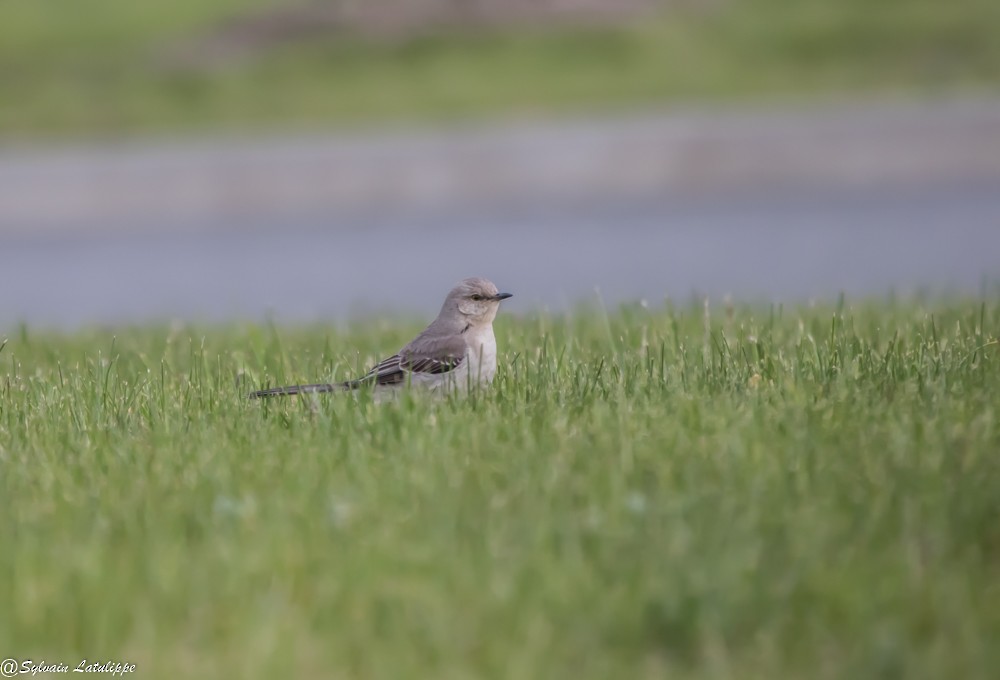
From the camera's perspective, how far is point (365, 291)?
14.9 metres

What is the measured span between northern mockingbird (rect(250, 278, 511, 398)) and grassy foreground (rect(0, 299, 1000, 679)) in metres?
0.18

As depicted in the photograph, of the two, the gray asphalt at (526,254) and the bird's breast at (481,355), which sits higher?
the gray asphalt at (526,254)

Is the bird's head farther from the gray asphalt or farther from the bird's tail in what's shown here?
the gray asphalt

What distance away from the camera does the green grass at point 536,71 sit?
82.0 feet

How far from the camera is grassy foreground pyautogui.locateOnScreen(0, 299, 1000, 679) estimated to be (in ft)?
13.2

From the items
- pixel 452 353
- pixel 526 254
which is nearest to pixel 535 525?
pixel 452 353

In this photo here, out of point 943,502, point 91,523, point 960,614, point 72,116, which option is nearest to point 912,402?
point 943,502

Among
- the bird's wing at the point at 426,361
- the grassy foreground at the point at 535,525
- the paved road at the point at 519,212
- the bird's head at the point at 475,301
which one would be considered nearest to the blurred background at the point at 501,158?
the paved road at the point at 519,212

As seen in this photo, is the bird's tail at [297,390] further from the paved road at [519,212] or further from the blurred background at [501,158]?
the paved road at [519,212]

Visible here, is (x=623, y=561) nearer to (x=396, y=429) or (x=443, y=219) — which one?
(x=396, y=429)

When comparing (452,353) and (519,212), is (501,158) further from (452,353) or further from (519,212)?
(452,353)

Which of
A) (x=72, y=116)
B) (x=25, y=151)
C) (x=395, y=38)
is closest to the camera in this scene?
(x=25, y=151)

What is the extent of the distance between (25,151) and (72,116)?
275 centimetres

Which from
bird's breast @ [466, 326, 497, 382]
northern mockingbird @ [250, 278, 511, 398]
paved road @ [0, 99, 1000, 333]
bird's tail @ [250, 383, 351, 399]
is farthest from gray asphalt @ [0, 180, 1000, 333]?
bird's tail @ [250, 383, 351, 399]
